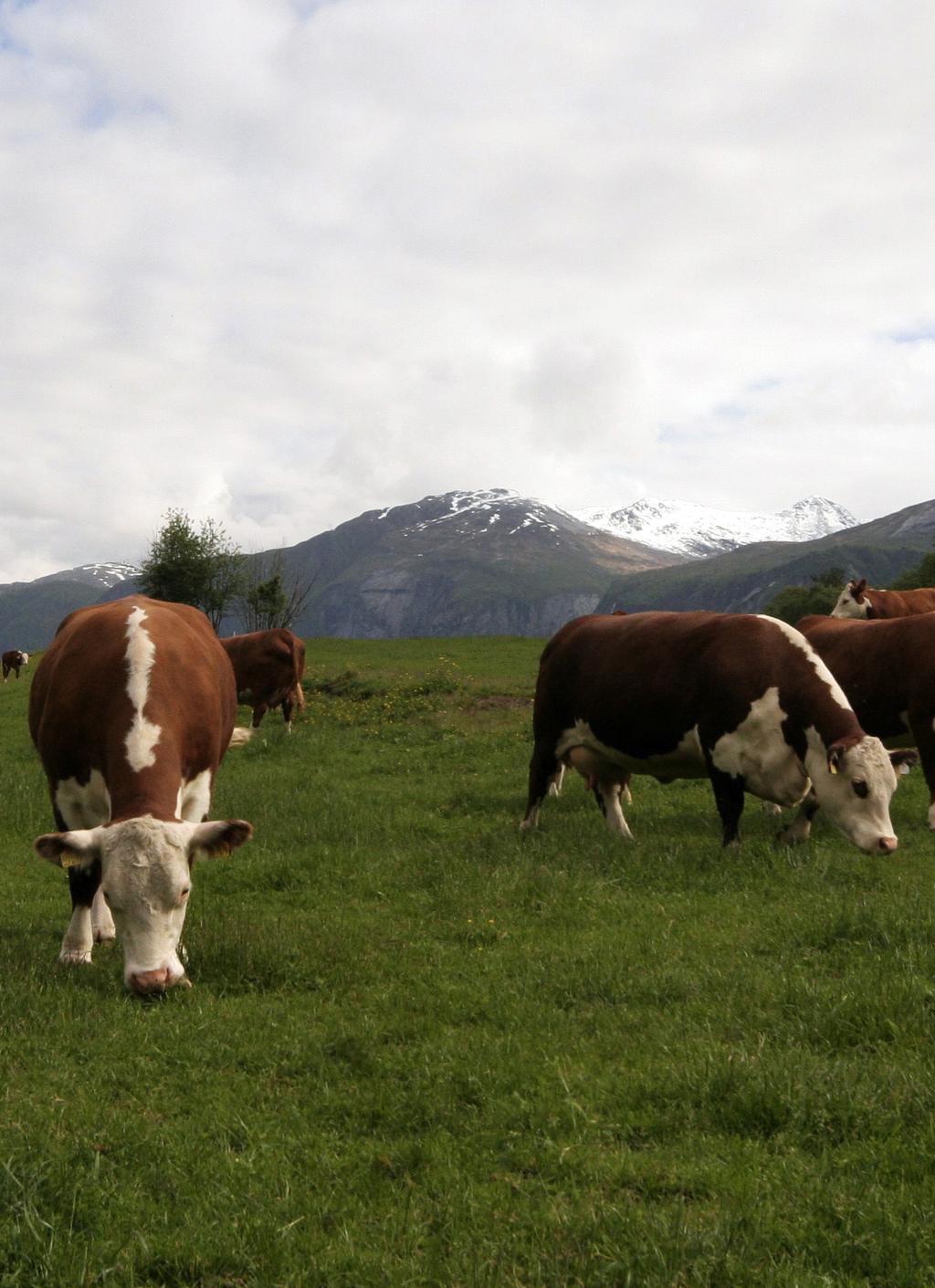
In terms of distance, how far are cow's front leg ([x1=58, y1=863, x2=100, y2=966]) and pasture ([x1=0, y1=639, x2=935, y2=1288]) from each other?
22 centimetres

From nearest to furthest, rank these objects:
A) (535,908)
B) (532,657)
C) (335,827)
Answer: (535,908) → (335,827) → (532,657)

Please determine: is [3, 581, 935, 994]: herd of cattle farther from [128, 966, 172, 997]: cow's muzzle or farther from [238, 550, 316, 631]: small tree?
[238, 550, 316, 631]: small tree

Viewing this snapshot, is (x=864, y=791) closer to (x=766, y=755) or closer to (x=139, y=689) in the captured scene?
(x=766, y=755)

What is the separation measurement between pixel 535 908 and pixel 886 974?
10.9 feet

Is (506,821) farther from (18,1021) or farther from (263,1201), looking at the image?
(263,1201)

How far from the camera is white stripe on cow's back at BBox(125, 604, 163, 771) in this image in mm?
7688

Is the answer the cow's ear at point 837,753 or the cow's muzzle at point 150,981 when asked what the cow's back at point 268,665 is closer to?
the cow's ear at point 837,753

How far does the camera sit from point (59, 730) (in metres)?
8.33

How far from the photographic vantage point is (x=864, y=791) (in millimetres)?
10188

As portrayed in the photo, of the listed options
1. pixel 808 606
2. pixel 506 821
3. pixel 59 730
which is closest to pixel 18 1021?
pixel 59 730

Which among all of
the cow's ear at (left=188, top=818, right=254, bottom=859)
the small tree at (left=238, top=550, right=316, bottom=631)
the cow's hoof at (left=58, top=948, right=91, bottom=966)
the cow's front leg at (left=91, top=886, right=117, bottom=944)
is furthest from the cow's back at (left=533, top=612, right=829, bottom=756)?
the small tree at (left=238, top=550, right=316, bottom=631)

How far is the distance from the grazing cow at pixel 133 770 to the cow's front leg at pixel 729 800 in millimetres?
5223

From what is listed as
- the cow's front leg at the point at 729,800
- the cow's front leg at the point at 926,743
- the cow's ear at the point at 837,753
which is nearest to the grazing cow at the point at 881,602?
the cow's front leg at the point at 926,743

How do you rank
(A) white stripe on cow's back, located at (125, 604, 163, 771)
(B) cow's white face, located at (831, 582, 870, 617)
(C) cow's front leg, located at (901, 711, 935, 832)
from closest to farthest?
(A) white stripe on cow's back, located at (125, 604, 163, 771) → (C) cow's front leg, located at (901, 711, 935, 832) → (B) cow's white face, located at (831, 582, 870, 617)
